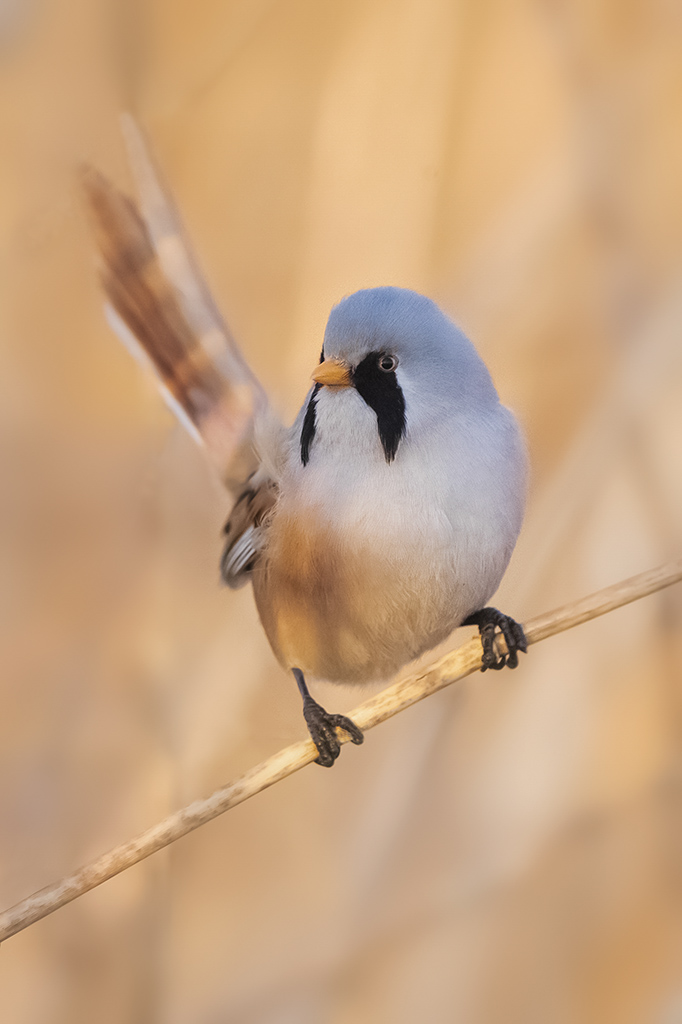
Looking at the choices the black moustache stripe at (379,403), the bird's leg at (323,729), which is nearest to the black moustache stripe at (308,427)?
the black moustache stripe at (379,403)

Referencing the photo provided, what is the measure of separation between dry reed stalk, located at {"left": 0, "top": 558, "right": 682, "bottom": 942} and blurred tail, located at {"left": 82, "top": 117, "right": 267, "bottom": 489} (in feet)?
0.69

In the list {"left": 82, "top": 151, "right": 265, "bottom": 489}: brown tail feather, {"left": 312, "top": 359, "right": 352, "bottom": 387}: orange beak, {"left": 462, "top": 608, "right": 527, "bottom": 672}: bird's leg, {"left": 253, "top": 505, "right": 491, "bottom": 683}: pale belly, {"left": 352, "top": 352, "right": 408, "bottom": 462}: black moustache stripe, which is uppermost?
{"left": 82, "top": 151, "right": 265, "bottom": 489}: brown tail feather

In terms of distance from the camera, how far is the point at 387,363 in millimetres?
550

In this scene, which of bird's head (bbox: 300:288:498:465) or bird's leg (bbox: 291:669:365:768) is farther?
bird's leg (bbox: 291:669:365:768)

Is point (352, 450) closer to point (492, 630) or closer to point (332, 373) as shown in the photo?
point (332, 373)

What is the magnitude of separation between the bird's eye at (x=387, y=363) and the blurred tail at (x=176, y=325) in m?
0.10

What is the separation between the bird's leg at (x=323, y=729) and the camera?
0.64 meters

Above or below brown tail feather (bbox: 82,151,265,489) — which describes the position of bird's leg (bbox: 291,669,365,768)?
below

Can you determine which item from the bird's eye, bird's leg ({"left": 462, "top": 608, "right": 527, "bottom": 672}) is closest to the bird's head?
the bird's eye

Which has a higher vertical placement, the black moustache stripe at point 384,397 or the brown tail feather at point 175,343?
the brown tail feather at point 175,343

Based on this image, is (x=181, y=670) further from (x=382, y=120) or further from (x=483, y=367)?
(x=382, y=120)

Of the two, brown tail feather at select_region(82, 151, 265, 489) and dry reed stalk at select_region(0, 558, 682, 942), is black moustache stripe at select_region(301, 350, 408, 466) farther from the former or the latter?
dry reed stalk at select_region(0, 558, 682, 942)

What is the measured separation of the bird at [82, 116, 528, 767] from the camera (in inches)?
22.0

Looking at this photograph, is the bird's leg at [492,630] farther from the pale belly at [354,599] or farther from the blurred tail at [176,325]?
the blurred tail at [176,325]
